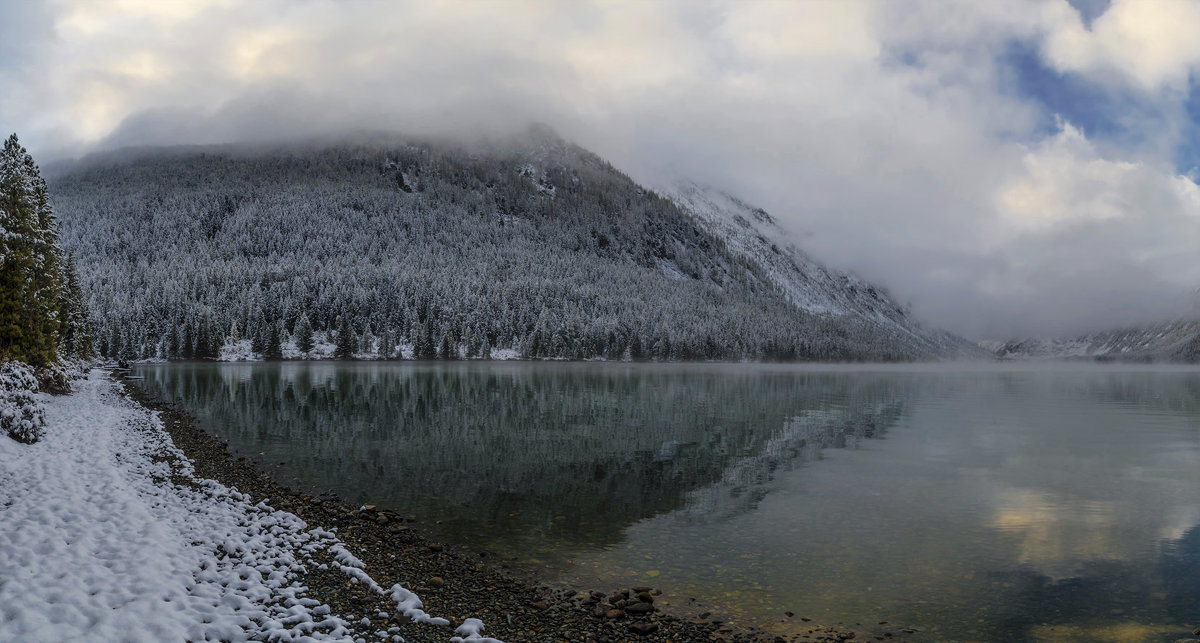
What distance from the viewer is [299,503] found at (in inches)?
904

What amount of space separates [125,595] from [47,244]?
190 ft

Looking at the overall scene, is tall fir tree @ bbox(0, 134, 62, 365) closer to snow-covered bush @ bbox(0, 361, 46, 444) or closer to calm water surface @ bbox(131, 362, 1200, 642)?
calm water surface @ bbox(131, 362, 1200, 642)

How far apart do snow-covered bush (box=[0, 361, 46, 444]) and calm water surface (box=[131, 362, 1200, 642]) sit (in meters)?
9.52

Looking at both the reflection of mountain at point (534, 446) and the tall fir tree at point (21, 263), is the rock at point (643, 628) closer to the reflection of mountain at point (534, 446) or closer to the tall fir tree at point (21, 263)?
the reflection of mountain at point (534, 446)

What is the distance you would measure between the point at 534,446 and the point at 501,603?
24.8m

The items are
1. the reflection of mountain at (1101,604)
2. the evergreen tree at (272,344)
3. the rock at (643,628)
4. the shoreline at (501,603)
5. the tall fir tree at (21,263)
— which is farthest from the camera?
the evergreen tree at (272,344)

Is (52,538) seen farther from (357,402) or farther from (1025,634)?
(357,402)

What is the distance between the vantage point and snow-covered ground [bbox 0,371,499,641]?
1120cm

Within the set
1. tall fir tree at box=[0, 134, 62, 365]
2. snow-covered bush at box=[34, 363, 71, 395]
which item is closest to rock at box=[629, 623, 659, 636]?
tall fir tree at box=[0, 134, 62, 365]

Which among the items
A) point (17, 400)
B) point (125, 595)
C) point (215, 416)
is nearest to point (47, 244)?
point (215, 416)

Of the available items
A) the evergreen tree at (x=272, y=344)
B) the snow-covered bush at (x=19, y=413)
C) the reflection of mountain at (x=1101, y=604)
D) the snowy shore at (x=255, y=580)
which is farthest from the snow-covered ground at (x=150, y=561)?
the evergreen tree at (x=272, y=344)

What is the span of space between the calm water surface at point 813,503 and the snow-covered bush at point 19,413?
31.2ft

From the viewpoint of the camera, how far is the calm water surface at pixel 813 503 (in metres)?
16.5

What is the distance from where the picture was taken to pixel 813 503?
86.1ft
